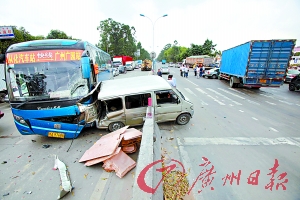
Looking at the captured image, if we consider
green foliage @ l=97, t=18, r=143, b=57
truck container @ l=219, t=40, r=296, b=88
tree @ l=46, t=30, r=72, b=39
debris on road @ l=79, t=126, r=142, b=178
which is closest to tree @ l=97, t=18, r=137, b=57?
green foliage @ l=97, t=18, r=143, b=57

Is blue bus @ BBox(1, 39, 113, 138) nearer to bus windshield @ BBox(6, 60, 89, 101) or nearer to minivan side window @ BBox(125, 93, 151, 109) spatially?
bus windshield @ BBox(6, 60, 89, 101)

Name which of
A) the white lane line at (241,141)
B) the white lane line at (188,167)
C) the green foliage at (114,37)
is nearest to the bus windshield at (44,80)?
the white lane line at (188,167)

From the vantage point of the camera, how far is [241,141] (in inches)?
175

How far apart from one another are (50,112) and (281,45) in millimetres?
14039

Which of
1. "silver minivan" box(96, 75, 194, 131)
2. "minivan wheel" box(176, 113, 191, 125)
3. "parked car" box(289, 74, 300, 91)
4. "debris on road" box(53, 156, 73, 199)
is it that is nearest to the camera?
"debris on road" box(53, 156, 73, 199)

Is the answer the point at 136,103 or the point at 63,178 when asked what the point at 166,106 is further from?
the point at 63,178

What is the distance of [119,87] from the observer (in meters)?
5.17

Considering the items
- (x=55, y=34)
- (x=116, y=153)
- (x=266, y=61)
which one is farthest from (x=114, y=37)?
(x=116, y=153)

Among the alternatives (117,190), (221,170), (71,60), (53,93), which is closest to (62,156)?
(53,93)

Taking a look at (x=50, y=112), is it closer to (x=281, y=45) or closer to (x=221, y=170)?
(x=221, y=170)

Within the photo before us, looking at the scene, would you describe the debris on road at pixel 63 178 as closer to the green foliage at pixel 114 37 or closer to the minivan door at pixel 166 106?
the minivan door at pixel 166 106

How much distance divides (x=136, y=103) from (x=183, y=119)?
79.7 inches

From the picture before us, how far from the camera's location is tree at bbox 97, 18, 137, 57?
165 ft

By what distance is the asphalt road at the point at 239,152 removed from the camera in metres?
2.84
